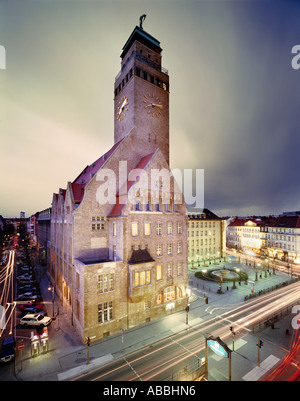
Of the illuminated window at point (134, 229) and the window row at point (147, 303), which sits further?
the illuminated window at point (134, 229)

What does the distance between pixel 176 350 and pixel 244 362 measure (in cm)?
753

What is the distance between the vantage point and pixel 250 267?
215 ft

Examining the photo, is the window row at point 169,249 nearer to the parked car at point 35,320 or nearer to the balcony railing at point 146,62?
the parked car at point 35,320

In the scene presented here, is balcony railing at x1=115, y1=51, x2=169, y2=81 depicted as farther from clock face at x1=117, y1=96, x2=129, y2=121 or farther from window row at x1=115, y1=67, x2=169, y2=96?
clock face at x1=117, y1=96, x2=129, y2=121

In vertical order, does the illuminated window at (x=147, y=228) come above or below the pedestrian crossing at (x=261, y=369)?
above

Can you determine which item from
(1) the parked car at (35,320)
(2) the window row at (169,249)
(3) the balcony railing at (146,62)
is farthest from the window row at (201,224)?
(1) the parked car at (35,320)

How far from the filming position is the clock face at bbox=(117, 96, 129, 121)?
1573 inches

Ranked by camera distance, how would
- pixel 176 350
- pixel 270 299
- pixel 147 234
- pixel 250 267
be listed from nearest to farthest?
1. pixel 176 350
2. pixel 147 234
3. pixel 270 299
4. pixel 250 267

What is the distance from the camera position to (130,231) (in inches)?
1129

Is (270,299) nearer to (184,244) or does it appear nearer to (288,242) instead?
(184,244)

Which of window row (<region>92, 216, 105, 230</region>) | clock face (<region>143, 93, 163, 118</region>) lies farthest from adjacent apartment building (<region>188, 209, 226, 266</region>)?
window row (<region>92, 216, 105, 230</region>)

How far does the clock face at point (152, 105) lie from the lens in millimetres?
38959
